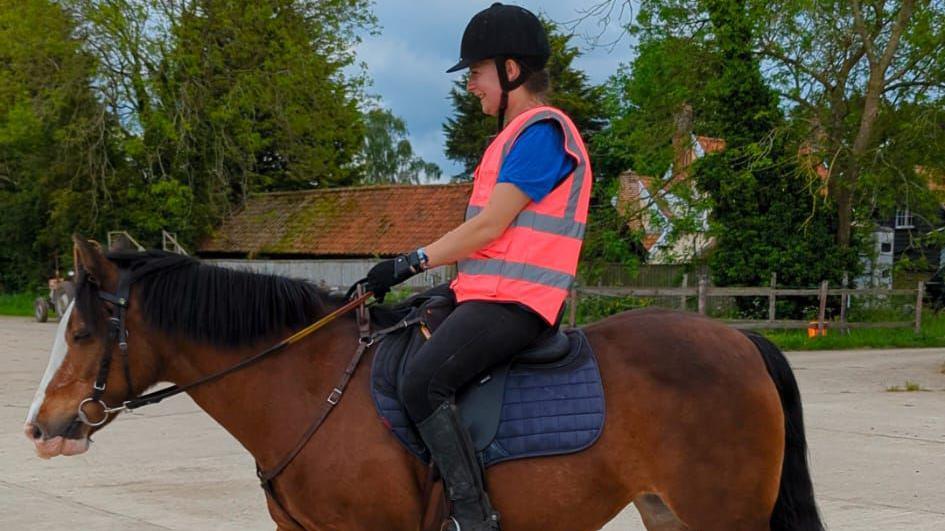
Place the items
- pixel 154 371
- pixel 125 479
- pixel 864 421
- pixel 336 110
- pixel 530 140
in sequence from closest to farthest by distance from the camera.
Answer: pixel 530 140 → pixel 154 371 → pixel 125 479 → pixel 864 421 → pixel 336 110

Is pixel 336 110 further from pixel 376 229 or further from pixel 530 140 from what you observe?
pixel 530 140

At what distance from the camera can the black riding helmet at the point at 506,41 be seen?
3.35m

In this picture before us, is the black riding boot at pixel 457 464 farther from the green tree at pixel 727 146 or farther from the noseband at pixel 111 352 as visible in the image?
the green tree at pixel 727 146

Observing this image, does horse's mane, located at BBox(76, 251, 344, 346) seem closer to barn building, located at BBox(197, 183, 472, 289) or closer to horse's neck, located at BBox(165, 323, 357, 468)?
horse's neck, located at BBox(165, 323, 357, 468)

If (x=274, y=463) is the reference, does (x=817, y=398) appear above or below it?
below

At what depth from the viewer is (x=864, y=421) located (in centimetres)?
1015

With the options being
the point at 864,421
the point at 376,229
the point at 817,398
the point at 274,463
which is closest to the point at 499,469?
the point at 274,463

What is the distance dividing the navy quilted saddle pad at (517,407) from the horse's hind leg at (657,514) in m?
0.48

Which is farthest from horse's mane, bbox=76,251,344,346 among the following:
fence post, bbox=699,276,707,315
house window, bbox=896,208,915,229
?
house window, bbox=896,208,915,229

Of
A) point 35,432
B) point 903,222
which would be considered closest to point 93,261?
point 35,432

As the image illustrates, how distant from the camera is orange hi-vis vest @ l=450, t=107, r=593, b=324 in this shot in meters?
3.30

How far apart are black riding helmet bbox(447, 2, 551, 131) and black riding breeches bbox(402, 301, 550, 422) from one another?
0.85m

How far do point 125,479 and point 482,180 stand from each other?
5.22 metres

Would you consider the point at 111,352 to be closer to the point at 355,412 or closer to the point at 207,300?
the point at 207,300
